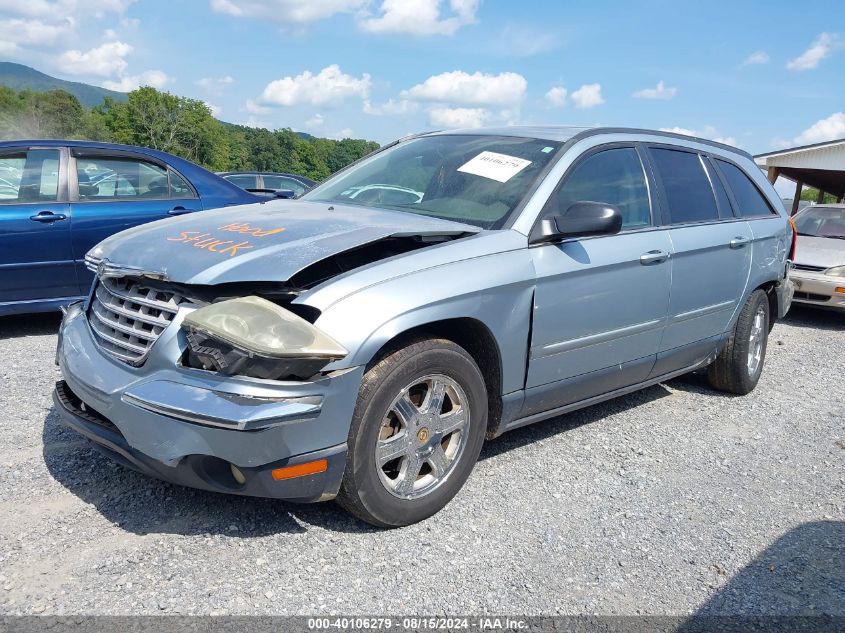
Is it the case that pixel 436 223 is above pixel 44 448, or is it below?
above

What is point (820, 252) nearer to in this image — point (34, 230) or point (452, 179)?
point (452, 179)

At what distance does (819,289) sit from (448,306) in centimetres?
696

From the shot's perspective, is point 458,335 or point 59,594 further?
point 458,335

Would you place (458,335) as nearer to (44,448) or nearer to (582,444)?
(582,444)

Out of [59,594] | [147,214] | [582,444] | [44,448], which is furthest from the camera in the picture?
[147,214]

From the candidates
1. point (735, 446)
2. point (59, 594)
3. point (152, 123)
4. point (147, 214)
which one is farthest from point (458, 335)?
point (152, 123)

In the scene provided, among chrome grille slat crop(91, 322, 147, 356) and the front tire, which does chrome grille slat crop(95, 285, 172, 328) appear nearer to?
chrome grille slat crop(91, 322, 147, 356)

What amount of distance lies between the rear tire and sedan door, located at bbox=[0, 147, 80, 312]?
16.5 feet

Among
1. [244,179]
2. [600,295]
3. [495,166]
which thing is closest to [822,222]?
[600,295]

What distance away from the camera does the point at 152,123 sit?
297 ft

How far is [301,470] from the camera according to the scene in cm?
256

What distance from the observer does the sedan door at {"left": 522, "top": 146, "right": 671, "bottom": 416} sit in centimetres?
339

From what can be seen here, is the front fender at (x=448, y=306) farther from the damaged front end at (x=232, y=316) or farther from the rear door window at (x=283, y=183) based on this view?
the rear door window at (x=283, y=183)

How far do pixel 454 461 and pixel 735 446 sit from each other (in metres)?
2.08
